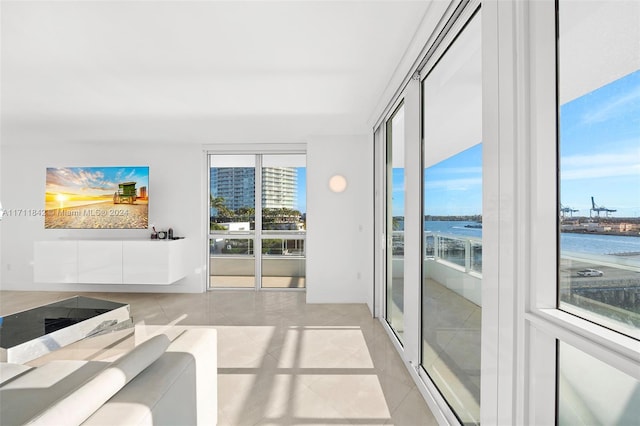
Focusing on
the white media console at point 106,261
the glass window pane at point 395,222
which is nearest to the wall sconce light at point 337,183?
the glass window pane at point 395,222

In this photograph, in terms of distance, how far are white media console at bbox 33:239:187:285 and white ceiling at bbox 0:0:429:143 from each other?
68.7 inches

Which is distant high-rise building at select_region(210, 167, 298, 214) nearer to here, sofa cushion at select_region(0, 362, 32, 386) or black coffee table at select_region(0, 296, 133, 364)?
black coffee table at select_region(0, 296, 133, 364)

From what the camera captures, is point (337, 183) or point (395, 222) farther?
point (337, 183)

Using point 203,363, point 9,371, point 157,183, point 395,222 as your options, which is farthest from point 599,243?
point 157,183

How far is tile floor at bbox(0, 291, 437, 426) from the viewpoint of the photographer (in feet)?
6.47

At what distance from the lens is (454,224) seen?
176 centimetres

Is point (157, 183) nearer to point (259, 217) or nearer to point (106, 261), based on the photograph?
point (106, 261)

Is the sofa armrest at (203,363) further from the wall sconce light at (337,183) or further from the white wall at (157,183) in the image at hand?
the white wall at (157,183)

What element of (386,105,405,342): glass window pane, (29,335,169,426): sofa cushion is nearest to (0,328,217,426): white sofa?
(29,335,169,426): sofa cushion

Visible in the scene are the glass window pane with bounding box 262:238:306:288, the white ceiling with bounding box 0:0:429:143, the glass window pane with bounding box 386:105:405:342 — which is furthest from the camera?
the glass window pane with bounding box 262:238:306:288

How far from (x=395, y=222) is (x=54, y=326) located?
3.21 meters

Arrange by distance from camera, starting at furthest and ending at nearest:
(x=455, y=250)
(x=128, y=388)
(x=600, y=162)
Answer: (x=455, y=250)
(x=128, y=388)
(x=600, y=162)

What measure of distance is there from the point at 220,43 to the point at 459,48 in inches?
61.6

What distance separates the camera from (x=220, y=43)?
6.88ft
